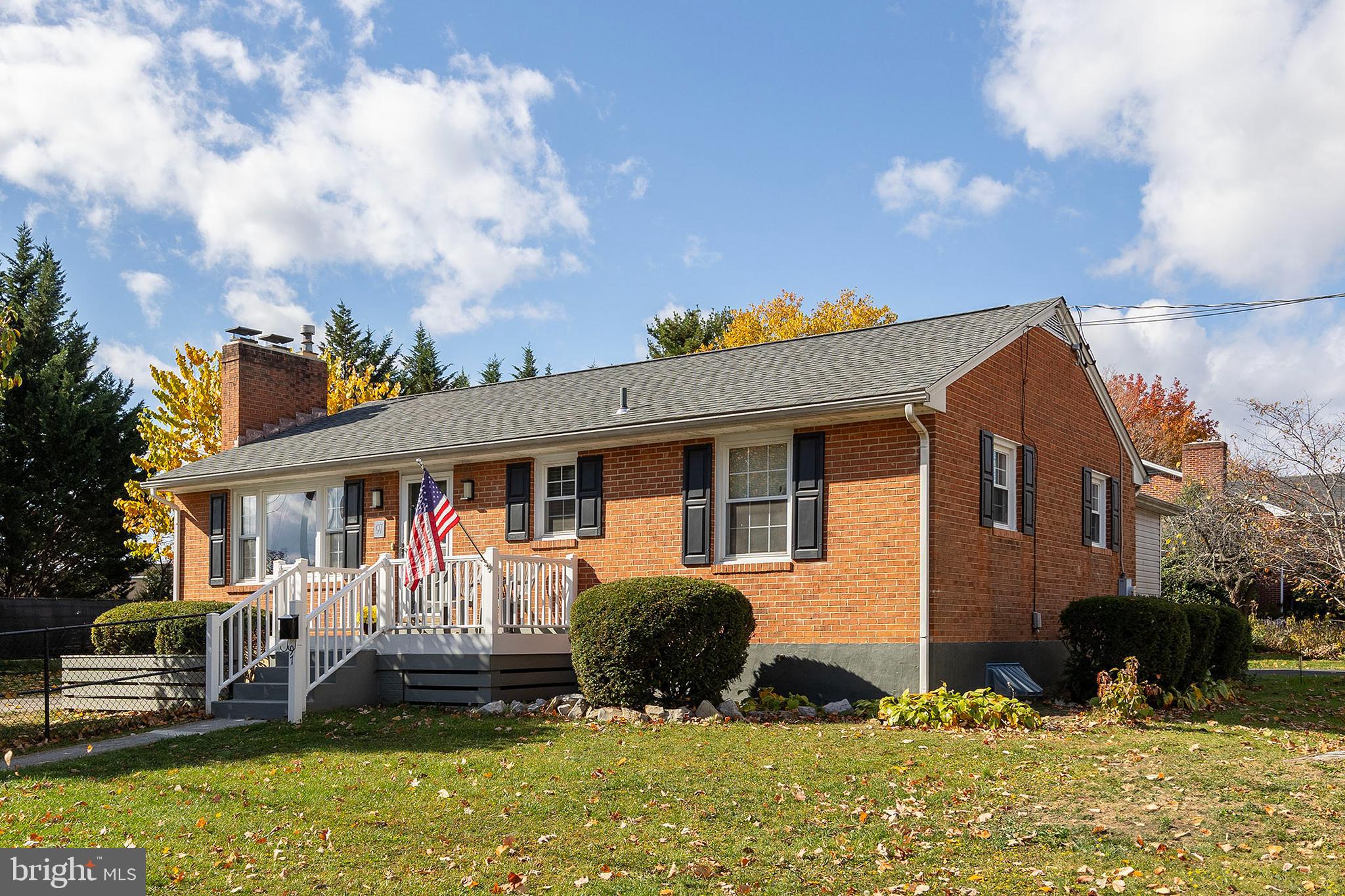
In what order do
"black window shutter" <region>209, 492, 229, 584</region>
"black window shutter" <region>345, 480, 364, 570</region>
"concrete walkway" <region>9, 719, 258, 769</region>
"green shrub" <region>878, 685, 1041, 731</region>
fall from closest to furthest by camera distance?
1. "concrete walkway" <region>9, 719, 258, 769</region>
2. "green shrub" <region>878, 685, 1041, 731</region>
3. "black window shutter" <region>345, 480, 364, 570</region>
4. "black window shutter" <region>209, 492, 229, 584</region>

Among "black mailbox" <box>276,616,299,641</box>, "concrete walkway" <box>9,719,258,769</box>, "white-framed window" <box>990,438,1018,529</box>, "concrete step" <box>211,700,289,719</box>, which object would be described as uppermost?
"white-framed window" <box>990,438,1018,529</box>

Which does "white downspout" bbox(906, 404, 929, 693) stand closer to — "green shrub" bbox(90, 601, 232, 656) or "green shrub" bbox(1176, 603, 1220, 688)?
"green shrub" bbox(1176, 603, 1220, 688)

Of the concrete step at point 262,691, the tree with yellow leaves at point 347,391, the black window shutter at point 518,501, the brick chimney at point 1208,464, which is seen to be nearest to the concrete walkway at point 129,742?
the concrete step at point 262,691

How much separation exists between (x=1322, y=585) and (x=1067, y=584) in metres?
11.2

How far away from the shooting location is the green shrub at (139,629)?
637 inches

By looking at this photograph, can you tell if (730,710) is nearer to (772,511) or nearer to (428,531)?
(772,511)

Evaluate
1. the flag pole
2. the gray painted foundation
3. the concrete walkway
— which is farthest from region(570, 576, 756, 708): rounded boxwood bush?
the concrete walkway

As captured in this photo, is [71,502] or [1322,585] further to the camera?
[71,502]

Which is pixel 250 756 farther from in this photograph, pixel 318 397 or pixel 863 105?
pixel 318 397

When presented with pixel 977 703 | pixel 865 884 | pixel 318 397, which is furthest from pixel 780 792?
pixel 318 397

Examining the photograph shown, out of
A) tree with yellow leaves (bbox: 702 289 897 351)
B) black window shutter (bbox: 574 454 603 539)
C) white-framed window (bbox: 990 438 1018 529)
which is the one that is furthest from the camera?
tree with yellow leaves (bbox: 702 289 897 351)

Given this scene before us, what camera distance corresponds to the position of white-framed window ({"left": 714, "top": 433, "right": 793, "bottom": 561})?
14586 millimetres

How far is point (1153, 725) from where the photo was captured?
1266cm

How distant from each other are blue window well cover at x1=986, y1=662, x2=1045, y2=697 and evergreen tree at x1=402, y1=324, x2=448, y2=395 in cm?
3804
